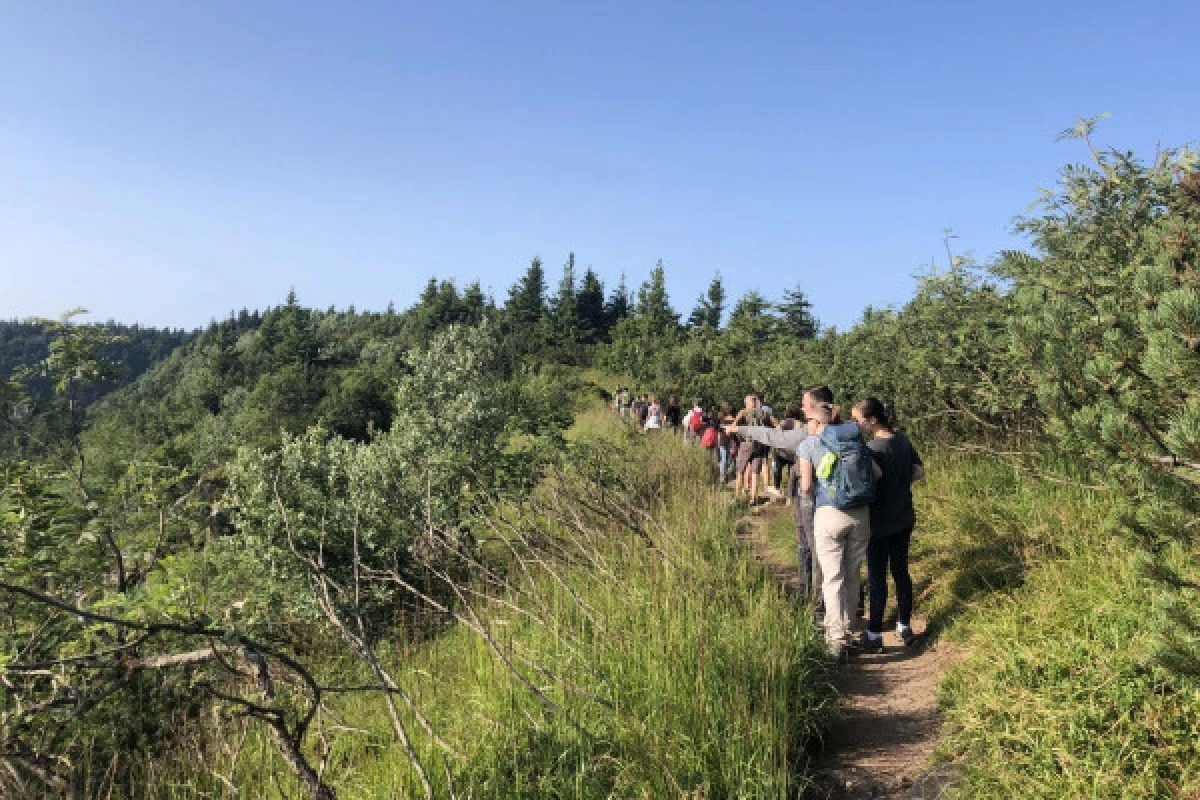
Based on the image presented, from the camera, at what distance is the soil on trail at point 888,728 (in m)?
3.16

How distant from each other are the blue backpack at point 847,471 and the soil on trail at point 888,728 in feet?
3.75

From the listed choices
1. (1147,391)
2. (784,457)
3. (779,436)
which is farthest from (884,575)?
(784,457)

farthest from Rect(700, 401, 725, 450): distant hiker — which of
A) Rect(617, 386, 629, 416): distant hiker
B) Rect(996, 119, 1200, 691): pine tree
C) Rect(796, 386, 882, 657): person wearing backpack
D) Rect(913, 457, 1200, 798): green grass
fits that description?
Rect(617, 386, 629, 416): distant hiker

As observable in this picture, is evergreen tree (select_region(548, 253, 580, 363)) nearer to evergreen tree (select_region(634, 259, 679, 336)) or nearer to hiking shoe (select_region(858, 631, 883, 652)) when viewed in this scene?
evergreen tree (select_region(634, 259, 679, 336))

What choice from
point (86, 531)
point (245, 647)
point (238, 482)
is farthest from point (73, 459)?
point (245, 647)

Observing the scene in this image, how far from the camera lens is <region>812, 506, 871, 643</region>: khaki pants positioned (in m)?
4.71

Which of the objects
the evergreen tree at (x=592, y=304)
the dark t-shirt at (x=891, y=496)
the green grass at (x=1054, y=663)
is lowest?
the green grass at (x=1054, y=663)

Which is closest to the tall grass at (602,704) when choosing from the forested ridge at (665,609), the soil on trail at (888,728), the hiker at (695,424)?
the forested ridge at (665,609)

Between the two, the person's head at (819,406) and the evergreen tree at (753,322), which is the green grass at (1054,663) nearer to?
the person's head at (819,406)

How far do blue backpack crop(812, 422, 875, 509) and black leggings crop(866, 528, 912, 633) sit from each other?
53 centimetres

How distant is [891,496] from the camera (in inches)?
196

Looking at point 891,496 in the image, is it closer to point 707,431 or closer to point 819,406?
point 819,406

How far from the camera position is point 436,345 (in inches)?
660

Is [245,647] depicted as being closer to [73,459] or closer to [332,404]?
[73,459]
